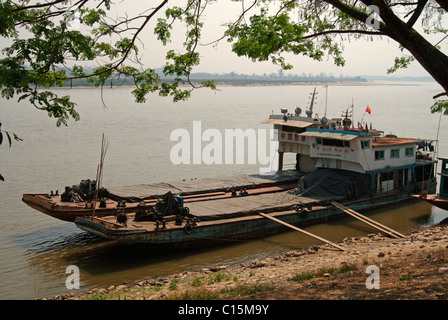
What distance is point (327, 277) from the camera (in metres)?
10.9

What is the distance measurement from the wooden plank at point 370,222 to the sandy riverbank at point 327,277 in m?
0.45

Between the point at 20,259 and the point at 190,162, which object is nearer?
the point at 20,259

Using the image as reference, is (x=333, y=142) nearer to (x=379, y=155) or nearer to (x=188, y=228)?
(x=379, y=155)

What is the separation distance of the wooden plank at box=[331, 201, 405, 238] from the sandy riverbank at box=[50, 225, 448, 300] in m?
0.45

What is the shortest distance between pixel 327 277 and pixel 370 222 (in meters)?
10.1

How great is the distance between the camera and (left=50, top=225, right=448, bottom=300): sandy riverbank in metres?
8.82

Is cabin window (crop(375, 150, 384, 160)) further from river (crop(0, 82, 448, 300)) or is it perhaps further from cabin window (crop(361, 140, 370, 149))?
river (crop(0, 82, 448, 300))

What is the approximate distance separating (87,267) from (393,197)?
52.6 ft

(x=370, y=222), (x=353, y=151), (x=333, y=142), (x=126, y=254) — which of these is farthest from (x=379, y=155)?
(x=126, y=254)

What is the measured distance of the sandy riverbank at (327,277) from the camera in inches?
347

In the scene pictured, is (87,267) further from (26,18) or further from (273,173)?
(273,173)

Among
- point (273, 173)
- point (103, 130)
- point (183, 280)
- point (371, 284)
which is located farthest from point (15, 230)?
point (103, 130)

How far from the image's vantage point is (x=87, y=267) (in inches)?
608

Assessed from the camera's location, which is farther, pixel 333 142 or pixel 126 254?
pixel 333 142
